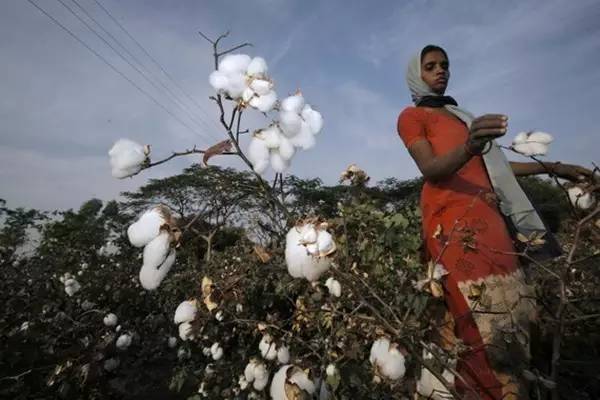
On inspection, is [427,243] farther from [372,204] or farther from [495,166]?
[372,204]

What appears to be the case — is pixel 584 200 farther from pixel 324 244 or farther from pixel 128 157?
pixel 128 157

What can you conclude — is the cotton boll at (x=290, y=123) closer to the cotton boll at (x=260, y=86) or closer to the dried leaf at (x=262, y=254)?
the cotton boll at (x=260, y=86)

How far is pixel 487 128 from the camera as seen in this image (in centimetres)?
73

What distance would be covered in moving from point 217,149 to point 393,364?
509 mm

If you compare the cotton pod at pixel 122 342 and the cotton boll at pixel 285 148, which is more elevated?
the cotton boll at pixel 285 148

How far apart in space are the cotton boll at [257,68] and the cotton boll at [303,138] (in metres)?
0.12

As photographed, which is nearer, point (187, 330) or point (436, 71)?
point (187, 330)

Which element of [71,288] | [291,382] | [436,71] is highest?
[436,71]

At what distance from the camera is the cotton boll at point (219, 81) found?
718 mm

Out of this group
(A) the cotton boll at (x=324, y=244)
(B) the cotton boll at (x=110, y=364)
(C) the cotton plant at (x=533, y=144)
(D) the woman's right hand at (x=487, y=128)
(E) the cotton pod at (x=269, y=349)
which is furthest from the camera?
(B) the cotton boll at (x=110, y=364)

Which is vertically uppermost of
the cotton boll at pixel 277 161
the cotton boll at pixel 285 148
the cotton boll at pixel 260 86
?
the cotton boll at pixel 260 86

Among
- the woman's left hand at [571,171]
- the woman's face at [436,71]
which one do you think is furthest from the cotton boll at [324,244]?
the woman's face at [436,71]

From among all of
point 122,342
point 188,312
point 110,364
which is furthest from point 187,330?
point 122,342

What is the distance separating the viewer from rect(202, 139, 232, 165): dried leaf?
0.68 meters
